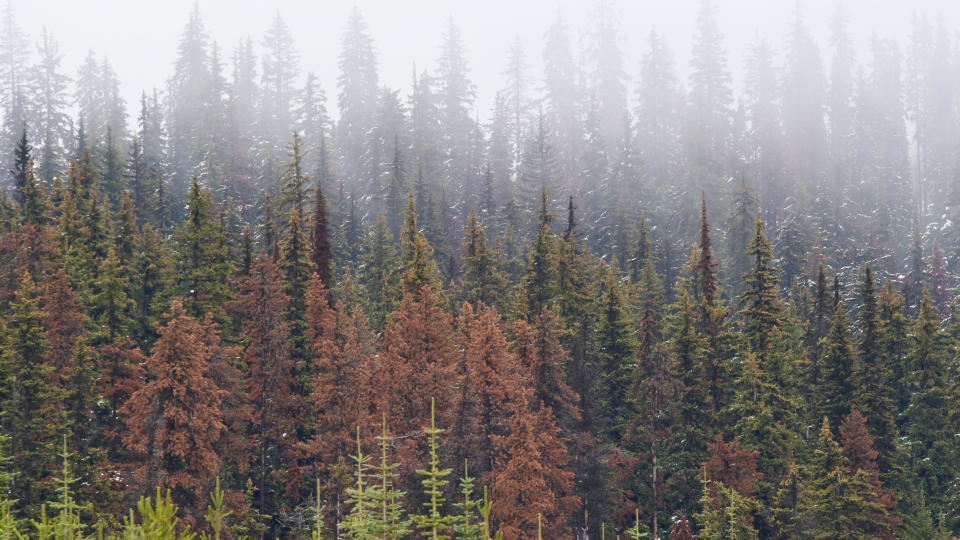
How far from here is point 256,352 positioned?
43844 millimetres

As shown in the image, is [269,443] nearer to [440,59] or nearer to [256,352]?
[256,352]

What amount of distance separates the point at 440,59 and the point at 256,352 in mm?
78196

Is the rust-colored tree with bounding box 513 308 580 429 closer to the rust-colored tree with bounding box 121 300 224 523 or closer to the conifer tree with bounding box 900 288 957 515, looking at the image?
the rust-colored tree with bounding box 121 300 224 523

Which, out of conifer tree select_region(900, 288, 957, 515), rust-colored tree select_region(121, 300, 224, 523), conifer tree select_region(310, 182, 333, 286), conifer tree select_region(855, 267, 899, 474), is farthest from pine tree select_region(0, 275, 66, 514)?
conifer tree select_region(900, 288, 957, 515)

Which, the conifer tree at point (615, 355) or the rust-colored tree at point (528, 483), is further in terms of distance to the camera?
the conifer tree at point (615, 355)

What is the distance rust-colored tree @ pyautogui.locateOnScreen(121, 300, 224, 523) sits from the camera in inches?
1393

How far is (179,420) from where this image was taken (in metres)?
35.7

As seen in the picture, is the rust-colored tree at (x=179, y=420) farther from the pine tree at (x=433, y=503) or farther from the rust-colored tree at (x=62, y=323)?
the pine tree at (x=433, y=503)

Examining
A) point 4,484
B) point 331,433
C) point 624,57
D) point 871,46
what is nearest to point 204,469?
point 331,433

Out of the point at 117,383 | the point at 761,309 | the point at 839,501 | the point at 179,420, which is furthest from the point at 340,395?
the point at 839,501

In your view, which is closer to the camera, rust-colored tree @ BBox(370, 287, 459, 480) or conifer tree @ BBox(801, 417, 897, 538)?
conifer tree @ BBox(801, 417, 897, 538)

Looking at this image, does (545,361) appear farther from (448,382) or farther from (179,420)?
(179,420)

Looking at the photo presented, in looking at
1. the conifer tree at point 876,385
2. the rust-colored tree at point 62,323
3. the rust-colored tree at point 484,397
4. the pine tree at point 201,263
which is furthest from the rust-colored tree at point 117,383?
the conifer tree at point 876,385

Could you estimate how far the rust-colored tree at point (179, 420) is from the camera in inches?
1393
